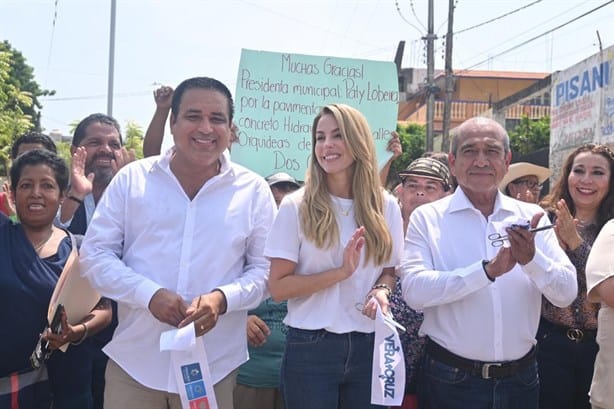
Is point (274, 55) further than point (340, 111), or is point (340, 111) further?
point (274, 55)

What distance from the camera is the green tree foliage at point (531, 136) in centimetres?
2117

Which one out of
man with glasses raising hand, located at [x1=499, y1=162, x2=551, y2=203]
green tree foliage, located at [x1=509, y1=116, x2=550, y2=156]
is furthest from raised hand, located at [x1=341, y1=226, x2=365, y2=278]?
green tree foliage, located at [x1=509, y1=116, x2=550, y2=156]

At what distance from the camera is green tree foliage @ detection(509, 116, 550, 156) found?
21172mm

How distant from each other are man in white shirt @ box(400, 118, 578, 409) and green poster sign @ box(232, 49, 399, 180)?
4.86 ft

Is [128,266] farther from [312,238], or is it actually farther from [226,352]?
[312,238]

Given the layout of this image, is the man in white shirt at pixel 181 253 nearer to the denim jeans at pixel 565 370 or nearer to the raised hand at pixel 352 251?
the raised hand at pixel 352 251

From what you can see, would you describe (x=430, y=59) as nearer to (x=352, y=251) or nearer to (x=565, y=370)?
(x=565, y=370)

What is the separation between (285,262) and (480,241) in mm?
958

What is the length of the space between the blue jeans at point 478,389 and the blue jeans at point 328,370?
0.34 meters

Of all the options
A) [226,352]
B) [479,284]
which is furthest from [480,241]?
[226,352]

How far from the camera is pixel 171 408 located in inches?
113

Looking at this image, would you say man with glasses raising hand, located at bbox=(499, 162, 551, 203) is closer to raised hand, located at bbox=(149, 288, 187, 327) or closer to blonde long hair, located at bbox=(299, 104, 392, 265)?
blonde long hair, located at bbox=(299, 104, 392, 265)

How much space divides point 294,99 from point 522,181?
191 centimetres

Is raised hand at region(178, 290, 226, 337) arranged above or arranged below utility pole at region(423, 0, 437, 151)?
below
